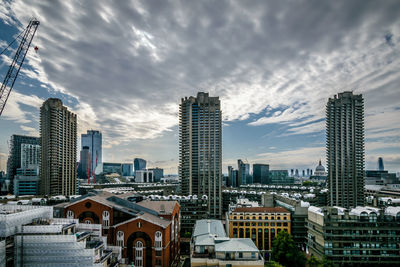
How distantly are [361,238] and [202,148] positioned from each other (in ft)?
359

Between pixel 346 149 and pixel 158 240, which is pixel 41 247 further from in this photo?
pixel 346 149

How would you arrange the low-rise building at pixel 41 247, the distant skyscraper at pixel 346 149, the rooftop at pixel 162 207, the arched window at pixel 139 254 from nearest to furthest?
the low-rise building at pixel 41 247
the arched window at pixel 139 254
the rooftop at pixel 162 207
the distant skyscraper at pixel 346 149

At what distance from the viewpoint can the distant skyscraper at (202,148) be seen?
180000 mm

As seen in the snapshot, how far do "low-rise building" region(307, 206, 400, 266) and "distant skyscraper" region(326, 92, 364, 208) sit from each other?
9559 cm

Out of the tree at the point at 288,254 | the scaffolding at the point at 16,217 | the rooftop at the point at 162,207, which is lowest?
the tree at the point at 288,254

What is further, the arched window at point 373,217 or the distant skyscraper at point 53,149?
the distant skyscraper at point 53,149

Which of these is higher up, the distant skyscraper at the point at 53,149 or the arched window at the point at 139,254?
the distant skyscraper at the point at 53,149

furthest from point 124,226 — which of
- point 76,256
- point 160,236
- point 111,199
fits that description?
point 76,256

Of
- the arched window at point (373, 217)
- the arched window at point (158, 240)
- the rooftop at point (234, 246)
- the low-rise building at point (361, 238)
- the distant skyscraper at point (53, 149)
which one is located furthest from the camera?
the distant skyscraper at point (53, 149)

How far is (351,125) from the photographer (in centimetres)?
18262

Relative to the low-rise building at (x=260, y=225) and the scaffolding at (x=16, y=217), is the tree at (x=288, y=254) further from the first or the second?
the scaffolding at (x=16, y=217)

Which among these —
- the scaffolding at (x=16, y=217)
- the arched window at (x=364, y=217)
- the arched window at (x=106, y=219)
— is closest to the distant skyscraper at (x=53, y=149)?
the arched window at (x=106, y=219)

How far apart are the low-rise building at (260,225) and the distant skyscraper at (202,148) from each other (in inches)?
2550

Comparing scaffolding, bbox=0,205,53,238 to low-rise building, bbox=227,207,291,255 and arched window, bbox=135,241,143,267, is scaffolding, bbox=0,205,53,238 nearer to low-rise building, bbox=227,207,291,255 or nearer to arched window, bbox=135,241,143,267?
arched window, bbox=135,241,143,267
